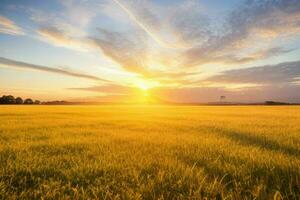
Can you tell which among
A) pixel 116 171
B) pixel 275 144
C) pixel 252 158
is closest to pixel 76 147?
pixel 116 171

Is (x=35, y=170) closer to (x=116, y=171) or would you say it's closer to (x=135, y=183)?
(x=116, y=171)

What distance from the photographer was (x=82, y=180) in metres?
3.97

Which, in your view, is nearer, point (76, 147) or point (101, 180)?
point (101, 180)

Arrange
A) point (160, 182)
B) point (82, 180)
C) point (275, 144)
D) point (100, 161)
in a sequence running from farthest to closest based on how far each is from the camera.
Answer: point (275, 144) → point (100, 161) → point (82, 180) → point (160, 182)

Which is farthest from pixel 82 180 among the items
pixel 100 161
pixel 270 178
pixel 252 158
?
pixel 252 158

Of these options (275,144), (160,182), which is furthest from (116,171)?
(275,144)

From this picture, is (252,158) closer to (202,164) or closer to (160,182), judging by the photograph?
(202,164)

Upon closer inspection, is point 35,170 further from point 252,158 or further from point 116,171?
point 252,158

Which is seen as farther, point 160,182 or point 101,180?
point 101,180

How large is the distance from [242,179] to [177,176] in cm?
112

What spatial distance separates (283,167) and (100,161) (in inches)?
146

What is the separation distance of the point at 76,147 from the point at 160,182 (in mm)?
4144

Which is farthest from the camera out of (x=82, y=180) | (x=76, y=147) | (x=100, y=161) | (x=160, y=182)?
(x=76, y=147)

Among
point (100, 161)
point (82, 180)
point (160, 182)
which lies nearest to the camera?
point (160, 182)
